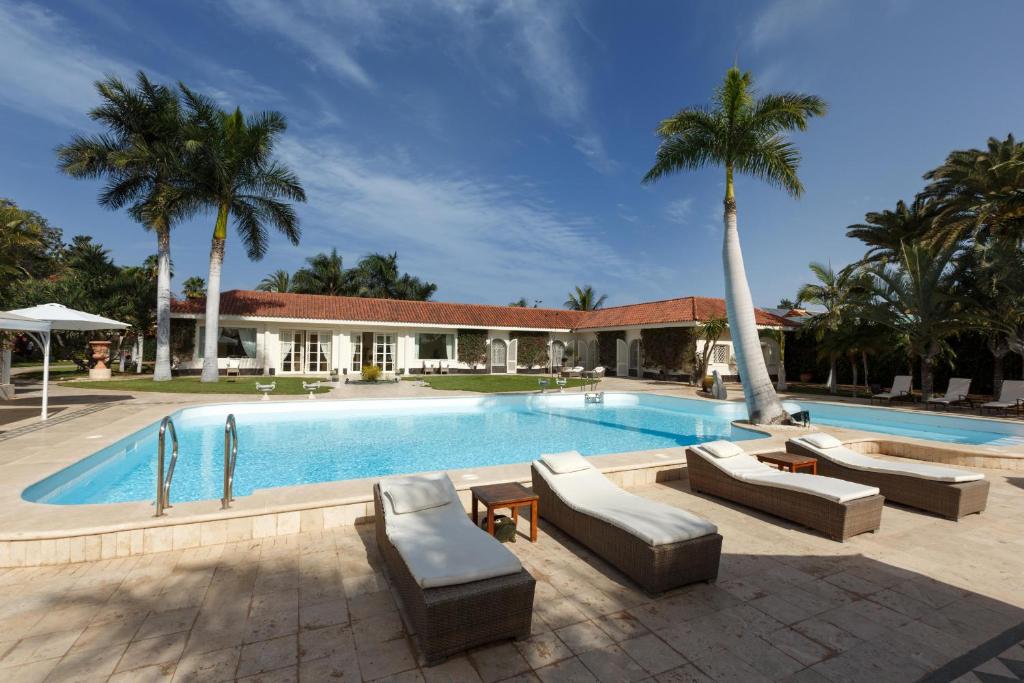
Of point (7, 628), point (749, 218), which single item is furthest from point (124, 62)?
point (749, 218)

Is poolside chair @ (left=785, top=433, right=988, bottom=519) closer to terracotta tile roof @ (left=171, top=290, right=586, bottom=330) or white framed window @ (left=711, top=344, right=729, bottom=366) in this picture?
white framed window @ (left=711, top=344, right=729, bottom=366)

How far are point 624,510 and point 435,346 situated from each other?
75.0ft

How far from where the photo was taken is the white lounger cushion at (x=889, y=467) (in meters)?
5.04

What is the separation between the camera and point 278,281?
38.9 metres

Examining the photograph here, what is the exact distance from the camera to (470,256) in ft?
104

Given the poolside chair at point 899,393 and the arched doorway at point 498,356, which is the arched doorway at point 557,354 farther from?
the poolside chair at point 899,393

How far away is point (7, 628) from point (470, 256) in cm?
2988

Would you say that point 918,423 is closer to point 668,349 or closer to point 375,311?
point 668,349

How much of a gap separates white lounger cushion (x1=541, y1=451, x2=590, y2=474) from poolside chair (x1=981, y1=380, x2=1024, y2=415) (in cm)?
1463

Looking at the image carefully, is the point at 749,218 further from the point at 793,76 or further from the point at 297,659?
the point at 297,659

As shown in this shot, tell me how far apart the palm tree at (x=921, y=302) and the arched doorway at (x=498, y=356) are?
1743 cm

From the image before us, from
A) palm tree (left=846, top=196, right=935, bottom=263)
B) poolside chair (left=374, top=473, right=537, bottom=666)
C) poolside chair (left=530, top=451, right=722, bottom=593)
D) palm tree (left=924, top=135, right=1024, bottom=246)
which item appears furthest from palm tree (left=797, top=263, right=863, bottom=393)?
poolside chair (left=374, top=473, right=537, bottom=666)

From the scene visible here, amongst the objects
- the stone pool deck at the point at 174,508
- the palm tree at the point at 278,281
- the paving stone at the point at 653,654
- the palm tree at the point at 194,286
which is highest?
the palm tree at the point at 278,281

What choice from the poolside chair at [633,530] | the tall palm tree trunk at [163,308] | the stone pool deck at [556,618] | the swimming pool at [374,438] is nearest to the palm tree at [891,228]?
the swimming pool at [374,438]
